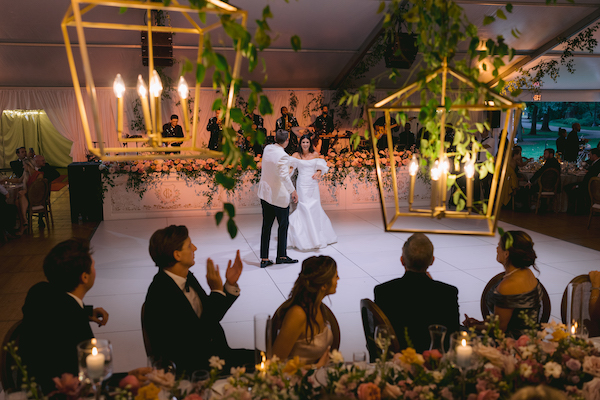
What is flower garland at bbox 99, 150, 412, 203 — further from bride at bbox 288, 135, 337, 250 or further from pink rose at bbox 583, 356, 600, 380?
pink rose at bbox 583, 356, 600, 380

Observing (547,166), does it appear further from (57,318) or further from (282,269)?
(57,318)

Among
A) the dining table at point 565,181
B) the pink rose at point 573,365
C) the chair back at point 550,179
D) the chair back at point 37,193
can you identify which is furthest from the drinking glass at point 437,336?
the dining table at point 565,181

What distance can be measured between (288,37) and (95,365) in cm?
985

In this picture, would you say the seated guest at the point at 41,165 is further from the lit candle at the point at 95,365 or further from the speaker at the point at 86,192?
the lit candle at the point at 95,365

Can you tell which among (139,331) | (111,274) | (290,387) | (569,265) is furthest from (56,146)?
(290,387)

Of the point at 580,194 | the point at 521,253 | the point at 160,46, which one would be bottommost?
the point at 580,194

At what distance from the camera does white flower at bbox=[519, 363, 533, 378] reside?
5.51 feet

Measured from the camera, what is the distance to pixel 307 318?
7.70ft

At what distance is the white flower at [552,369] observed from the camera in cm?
169

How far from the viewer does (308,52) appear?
11.7 metres

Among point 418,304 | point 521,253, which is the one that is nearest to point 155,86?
point 418,304

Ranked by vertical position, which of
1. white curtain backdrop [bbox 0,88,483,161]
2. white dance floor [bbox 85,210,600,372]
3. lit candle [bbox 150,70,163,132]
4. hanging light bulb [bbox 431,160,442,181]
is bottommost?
white dance floor [bbox 85,210,600,372]

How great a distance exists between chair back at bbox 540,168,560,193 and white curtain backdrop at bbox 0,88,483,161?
20.3 feet

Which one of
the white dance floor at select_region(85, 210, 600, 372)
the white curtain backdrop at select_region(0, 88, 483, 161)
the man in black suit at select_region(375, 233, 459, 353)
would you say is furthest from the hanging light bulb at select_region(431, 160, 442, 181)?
the white curtain backdrop at select_region(0, 88, 483, 161)
